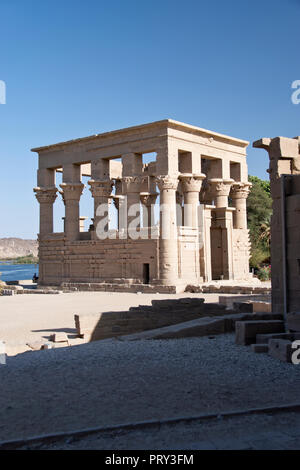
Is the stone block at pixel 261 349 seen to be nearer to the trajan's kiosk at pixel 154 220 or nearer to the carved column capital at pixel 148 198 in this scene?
the trajan's kiosk at pixel 154 220

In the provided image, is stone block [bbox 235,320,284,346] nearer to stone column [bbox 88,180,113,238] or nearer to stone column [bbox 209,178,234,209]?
stone column [bbox 209,178,234,209]

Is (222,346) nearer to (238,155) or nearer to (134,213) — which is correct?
(134,213)

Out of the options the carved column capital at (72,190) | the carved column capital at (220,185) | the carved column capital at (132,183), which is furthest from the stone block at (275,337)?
the carved column capital at (72,190)

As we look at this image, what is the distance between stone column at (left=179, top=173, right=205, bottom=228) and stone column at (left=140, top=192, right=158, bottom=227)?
18.7 feet

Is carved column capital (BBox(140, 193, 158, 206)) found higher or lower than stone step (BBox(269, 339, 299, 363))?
higher

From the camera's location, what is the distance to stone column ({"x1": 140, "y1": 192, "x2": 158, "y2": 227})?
3025cm

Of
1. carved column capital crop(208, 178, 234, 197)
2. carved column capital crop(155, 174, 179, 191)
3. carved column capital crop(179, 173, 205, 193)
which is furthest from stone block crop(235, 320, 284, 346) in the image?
carved column capital crop(208, 178, 234, 197)

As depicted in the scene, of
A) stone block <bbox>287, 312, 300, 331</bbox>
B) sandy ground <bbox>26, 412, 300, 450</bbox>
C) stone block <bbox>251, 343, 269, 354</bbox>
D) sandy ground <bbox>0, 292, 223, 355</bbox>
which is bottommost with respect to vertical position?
sandy ground <bbox>0, 292, 223, 355</bbox>

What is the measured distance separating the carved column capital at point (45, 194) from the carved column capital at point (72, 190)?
1447 mm

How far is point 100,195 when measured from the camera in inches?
1049

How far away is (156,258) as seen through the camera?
23703 mm

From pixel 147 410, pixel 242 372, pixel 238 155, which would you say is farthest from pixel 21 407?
pixel 238 155

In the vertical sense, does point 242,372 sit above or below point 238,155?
below
